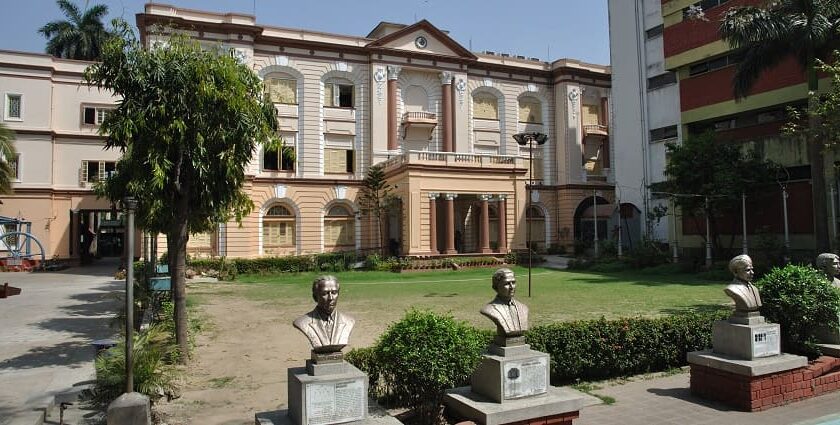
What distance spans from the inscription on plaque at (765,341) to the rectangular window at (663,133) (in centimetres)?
2539

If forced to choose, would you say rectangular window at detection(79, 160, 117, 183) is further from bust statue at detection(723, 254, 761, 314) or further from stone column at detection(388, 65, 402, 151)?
bust statue at detection(723, 254, 761, 314)

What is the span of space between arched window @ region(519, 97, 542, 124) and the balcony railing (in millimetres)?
6928

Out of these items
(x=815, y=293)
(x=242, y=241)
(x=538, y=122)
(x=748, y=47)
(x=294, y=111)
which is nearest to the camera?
(x=815, y=293)

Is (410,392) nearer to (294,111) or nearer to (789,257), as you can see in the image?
(789,257)

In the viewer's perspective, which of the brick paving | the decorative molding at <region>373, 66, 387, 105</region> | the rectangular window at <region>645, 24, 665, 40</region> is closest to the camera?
the brick paving

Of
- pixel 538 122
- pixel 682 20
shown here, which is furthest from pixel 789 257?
pixel 538 122

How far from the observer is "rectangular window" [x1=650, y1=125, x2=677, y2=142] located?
29.2 metres

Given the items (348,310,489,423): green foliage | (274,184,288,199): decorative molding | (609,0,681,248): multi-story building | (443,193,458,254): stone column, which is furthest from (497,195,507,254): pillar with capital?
(348,310,489,423): green foliage

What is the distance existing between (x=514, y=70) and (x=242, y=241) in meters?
20.3

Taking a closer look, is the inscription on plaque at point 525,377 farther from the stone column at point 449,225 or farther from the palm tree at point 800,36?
the stone column at point 449,225

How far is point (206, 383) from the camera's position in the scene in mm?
7371

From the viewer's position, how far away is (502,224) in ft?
99.3

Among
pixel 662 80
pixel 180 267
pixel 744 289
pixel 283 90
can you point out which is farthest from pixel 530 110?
pixel 744 289

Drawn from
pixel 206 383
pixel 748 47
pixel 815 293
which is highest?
pixel 748 47
